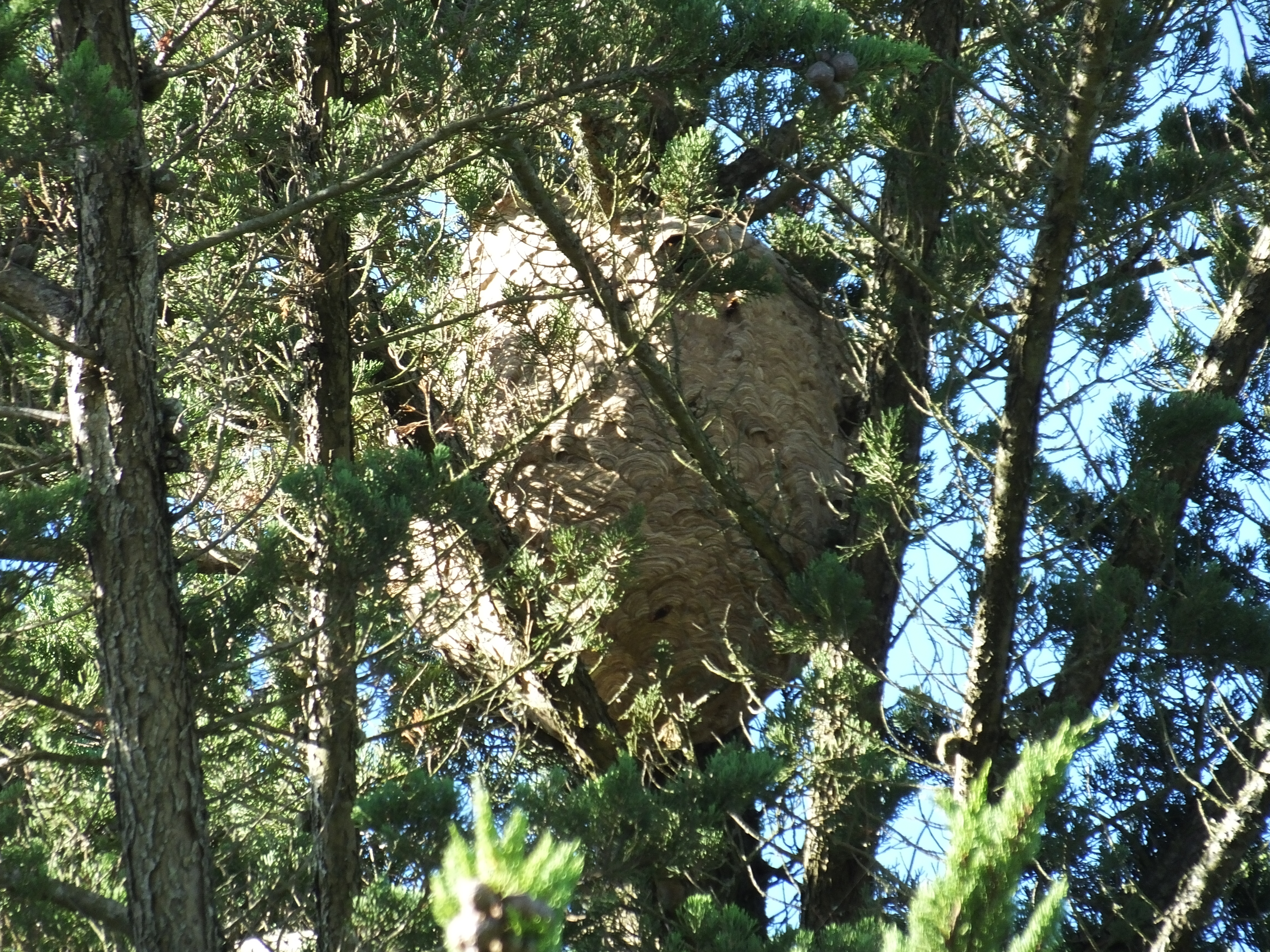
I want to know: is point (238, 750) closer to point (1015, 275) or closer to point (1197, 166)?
point (1015, 275)

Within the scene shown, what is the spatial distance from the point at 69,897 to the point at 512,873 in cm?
326

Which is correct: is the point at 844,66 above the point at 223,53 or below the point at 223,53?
below

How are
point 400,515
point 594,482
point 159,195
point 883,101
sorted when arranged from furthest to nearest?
point 594,482 → point 159,195 → point 883,101 → point 400,515

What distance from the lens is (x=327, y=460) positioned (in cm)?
518

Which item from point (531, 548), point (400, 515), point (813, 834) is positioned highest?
point (531, 548)

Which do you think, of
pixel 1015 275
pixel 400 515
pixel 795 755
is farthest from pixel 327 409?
pixel 1015 275

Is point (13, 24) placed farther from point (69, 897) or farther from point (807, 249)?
point (807, 249)

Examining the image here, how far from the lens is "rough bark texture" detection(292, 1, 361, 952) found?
439 centimetres

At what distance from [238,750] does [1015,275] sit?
380cm

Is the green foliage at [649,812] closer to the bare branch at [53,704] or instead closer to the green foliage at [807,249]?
the bare branch at [53,704]

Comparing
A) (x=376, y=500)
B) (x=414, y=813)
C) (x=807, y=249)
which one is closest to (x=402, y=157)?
(x=376, y=500)

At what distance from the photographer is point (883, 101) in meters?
4.52

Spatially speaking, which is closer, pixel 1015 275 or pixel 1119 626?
pixel 1015 275

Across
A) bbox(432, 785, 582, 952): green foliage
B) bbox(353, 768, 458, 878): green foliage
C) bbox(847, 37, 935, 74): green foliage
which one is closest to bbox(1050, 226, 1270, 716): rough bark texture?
bbox(847, 37, 935, 74): green foliage
